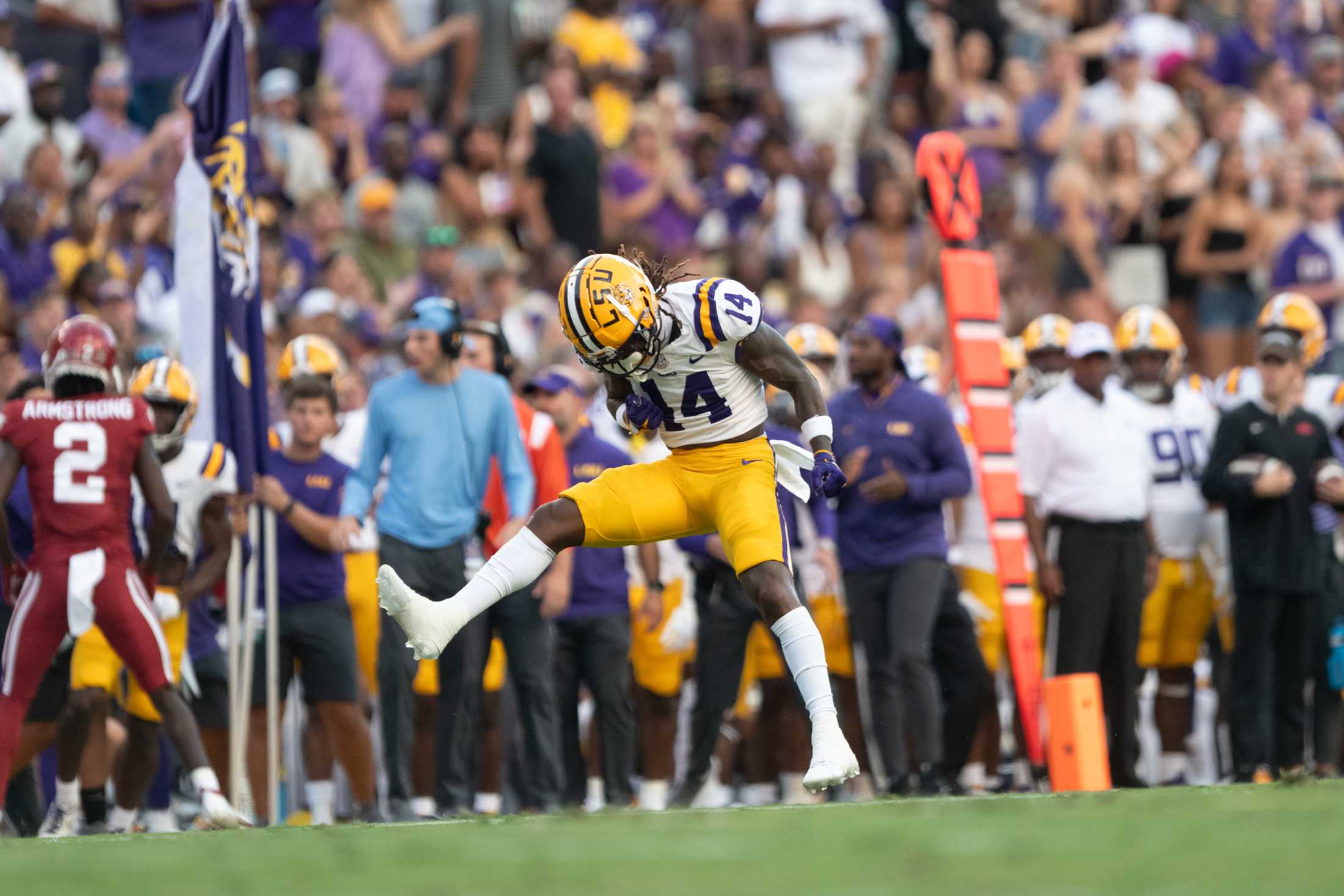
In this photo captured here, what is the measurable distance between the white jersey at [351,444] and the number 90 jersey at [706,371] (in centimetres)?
371

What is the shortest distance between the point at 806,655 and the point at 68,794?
401 centimetres

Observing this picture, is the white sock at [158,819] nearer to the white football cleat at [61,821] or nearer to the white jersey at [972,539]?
the white football cleat at [61,821]

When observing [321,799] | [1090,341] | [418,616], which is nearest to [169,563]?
[321,799]

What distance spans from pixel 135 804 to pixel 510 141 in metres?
8.14

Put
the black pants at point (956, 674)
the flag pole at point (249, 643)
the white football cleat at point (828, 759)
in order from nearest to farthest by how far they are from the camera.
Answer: the white football cleat at point (828, 759) < the flag pole at point (249, 643) < the black pants at point (956, 674)

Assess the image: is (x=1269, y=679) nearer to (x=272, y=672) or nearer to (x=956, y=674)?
(x=956, y=674)

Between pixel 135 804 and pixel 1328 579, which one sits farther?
pixel 1328 579

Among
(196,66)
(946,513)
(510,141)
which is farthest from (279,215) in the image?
(946,513)

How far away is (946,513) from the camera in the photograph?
12062 mm

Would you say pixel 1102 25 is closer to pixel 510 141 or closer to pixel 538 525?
pixel 510 141

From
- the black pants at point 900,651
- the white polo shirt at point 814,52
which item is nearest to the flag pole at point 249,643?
the black pants at point 900,651

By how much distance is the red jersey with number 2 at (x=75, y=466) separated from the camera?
29.0 ft

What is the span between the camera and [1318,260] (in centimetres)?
1573

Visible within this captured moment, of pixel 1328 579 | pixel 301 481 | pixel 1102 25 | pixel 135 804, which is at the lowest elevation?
pixel 135 804
